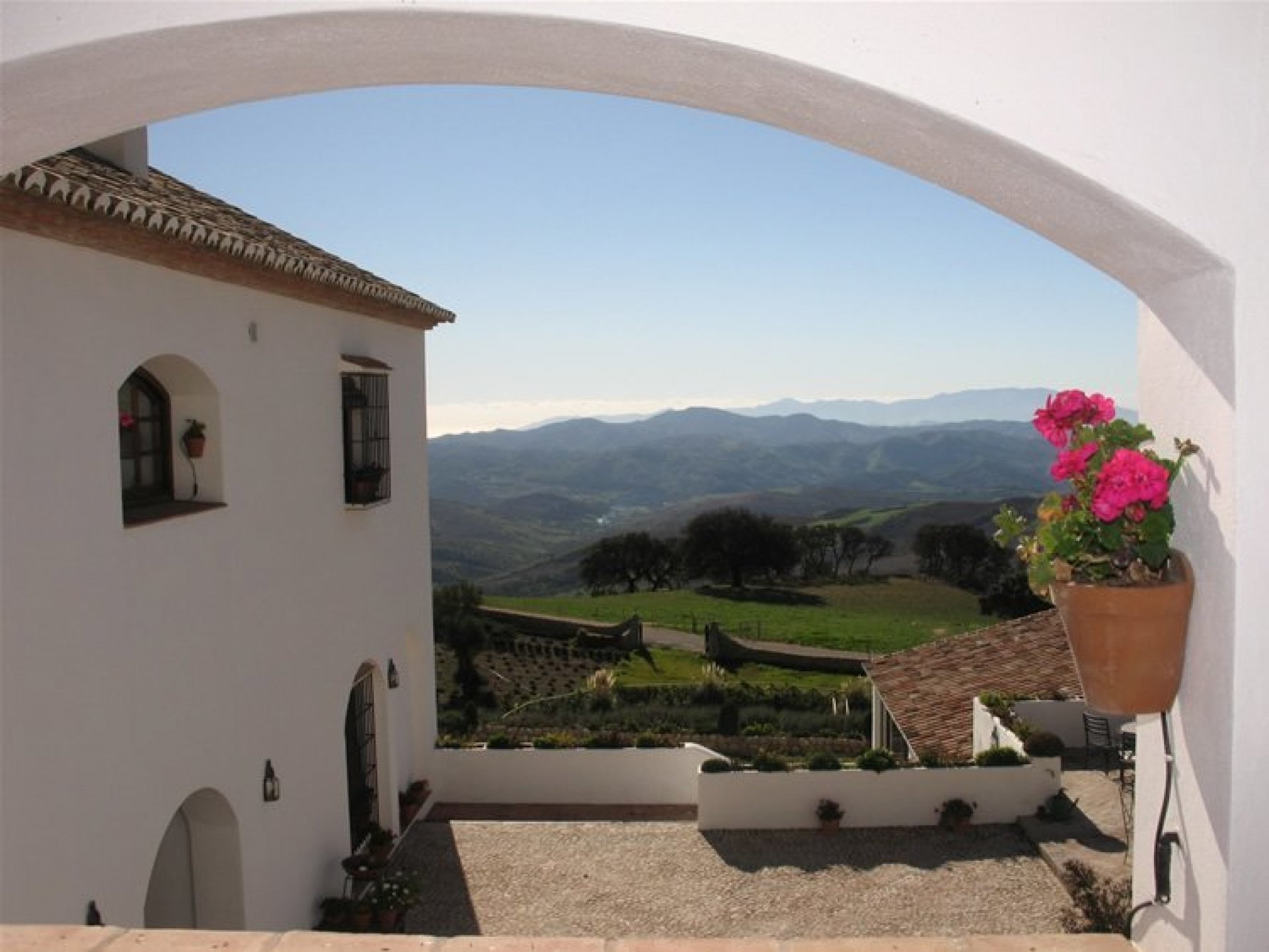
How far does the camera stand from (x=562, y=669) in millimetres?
26391

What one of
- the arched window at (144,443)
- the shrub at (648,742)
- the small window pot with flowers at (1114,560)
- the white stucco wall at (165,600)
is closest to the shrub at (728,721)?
the shrub at (648,742)

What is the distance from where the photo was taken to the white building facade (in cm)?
459

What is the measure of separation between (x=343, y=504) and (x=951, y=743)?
32.5 ft

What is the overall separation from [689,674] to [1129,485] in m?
25.2

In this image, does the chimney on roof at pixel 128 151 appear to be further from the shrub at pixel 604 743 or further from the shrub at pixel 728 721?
the shrub at pixel 728 721

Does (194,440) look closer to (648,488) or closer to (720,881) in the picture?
(720,881)

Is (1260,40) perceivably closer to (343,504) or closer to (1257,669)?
(1257,669)

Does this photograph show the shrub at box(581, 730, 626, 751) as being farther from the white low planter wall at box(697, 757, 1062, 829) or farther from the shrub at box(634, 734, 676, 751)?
the white low planter wall at box(697, 757, 1062, 829)

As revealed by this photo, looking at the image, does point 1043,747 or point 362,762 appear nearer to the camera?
point 362,762

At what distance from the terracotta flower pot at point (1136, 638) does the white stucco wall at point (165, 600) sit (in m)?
4.41

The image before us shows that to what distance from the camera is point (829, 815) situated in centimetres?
1170

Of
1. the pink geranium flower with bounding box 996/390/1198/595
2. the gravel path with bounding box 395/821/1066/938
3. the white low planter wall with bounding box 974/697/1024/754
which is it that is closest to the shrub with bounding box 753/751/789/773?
the gravel path with bounding box 395/821/1066/938

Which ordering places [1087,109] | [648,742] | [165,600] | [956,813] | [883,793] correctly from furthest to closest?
[648,742] < [883,793] < [956,813] < [165,600] < [1087,109]

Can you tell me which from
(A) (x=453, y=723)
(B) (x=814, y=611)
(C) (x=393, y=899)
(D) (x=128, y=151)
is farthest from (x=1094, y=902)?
(B) (x=814, y=611)
